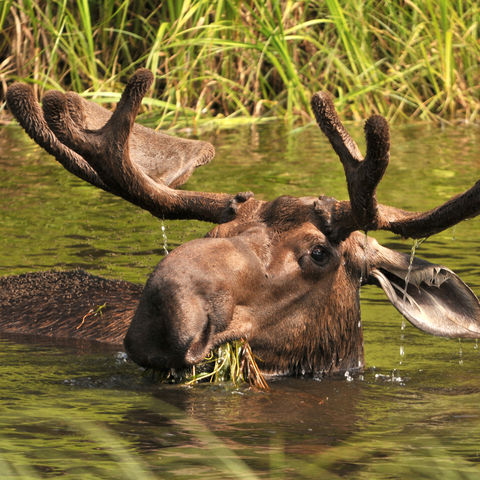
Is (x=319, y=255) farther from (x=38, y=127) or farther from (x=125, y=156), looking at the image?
(x=38, y=127)

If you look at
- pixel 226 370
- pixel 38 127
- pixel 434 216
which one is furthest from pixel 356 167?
pixel 38 127

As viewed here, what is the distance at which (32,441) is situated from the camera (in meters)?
4.51

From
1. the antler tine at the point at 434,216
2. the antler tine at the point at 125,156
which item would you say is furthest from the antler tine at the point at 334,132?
the antler tine at the point at 125,156

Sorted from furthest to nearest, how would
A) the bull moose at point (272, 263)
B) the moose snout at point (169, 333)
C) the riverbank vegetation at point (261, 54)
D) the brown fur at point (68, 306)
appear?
1. the riverbank vegetation at point (261, 54)
2. the brown fur at point (68, 306)
3. the bull moose at point (272, 263)
4. the moose snout at point (169, 333)

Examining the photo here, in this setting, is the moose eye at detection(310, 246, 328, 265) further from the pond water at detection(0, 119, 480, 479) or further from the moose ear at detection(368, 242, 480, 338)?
the pond water at detection(0, 119, 480, 479)

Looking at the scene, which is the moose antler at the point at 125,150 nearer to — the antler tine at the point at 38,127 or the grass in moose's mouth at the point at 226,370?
the antler tine at the point at 38,127

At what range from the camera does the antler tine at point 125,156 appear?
5.64 meters

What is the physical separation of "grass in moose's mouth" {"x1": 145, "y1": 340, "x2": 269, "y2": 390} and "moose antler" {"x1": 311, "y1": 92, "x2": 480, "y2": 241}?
0.72 metres

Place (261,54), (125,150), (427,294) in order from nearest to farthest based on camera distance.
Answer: (125,150) < (427,294) < (261,54)

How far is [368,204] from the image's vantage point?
5.41 metres

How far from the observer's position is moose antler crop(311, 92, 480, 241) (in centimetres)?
527

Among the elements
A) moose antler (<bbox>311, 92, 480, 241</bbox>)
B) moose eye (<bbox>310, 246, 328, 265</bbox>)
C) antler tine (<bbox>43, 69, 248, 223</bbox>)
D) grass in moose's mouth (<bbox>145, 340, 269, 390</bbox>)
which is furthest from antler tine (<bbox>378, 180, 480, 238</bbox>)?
grass in moose's mouth (<bbox>145, 340, 269, 390</bbox>)

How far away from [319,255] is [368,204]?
39 cm

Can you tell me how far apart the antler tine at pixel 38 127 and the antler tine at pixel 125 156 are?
0.80 ft
